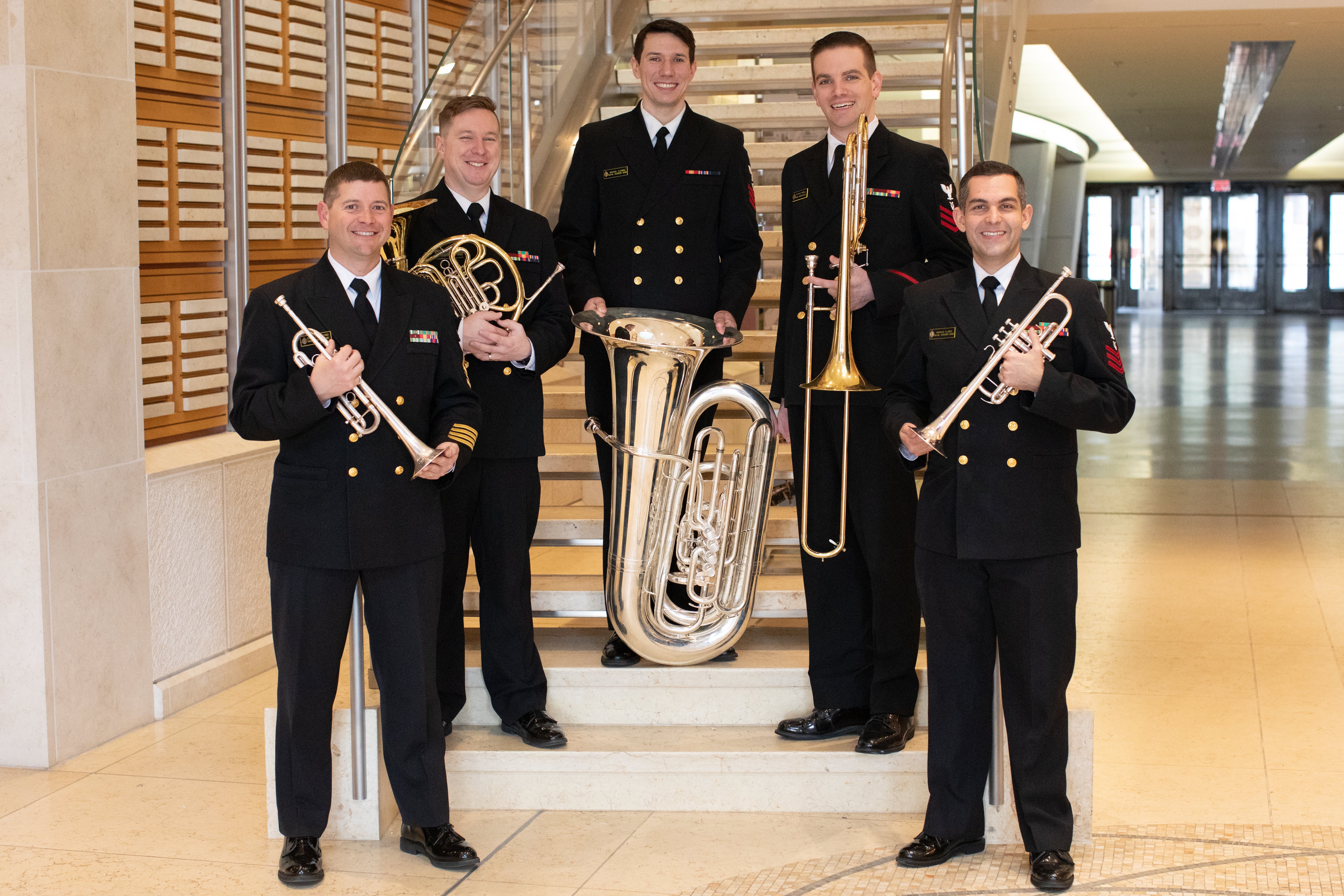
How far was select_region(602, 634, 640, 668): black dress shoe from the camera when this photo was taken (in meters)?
4.01

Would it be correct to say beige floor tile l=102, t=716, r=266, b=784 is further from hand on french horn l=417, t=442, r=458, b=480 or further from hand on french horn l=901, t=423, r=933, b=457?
hand on french horn l=901, t=423, r=933, b=457

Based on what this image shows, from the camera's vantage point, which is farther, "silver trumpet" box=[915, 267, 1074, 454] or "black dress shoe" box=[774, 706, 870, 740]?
"black dress shoe" box=[774, 706, 870, 740]

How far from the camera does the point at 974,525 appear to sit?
3.15m

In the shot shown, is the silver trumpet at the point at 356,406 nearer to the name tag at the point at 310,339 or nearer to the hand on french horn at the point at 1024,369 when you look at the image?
the name tag at the point at 310,339

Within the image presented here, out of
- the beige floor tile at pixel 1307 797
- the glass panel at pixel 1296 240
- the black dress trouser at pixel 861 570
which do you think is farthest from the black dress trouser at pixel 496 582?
the glass panel at pixel 1296 240

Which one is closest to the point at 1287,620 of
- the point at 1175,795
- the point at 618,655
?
the point at 1175,795

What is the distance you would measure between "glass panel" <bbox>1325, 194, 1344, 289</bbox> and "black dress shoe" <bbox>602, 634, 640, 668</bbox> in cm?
3149

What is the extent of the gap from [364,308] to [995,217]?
1485 millimetres

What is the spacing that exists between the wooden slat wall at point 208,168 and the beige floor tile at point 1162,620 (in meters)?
3.69

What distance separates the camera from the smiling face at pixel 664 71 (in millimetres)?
3838

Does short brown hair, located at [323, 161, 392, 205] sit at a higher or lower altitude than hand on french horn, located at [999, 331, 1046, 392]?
higher

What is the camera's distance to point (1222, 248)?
32219 mm

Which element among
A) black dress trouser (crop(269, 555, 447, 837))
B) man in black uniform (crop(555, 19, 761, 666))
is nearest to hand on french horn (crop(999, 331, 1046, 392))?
man in black uniform (crop(555, 19, 761, 666))

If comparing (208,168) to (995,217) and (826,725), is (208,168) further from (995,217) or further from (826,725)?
(995,217)
